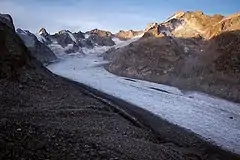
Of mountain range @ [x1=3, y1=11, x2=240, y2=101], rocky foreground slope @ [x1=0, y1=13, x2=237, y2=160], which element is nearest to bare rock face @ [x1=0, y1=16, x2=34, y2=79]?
rocky foreground slope @ [x1=0, y1=13, x2=237, y2=160]

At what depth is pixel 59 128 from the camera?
67.5 ft

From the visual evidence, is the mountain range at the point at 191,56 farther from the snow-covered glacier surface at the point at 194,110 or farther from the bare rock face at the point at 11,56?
the bare rock face at the point at 11,56

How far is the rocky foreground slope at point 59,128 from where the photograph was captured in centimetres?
1669

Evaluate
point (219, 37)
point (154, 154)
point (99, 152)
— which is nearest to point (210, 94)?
point (219, 37)

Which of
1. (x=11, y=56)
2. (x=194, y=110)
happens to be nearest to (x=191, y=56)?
(x=194, y=110)

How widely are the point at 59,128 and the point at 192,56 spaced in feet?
177

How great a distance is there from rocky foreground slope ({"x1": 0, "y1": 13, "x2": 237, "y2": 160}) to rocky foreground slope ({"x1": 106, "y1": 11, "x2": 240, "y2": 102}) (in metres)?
24.1

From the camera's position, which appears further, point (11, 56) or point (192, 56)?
point (192, 56)

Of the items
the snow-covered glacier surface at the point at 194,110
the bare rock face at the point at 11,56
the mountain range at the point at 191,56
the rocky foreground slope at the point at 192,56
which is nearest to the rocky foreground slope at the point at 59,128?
the bare rock face at the point at 11,56

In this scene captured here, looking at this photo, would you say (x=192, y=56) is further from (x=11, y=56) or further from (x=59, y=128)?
(x=59, y=128)

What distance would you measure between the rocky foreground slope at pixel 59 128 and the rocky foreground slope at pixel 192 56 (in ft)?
79.1

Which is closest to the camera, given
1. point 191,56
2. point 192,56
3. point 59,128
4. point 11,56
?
point 59,128

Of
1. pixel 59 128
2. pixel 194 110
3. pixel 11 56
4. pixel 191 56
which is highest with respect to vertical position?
pixel 191 56

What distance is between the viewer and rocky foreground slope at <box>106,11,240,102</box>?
5428 cm
